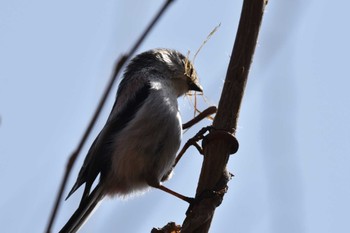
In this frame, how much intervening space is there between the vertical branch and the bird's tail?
3.29 feet

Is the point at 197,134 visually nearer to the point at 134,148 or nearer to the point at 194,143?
the point at 194,143

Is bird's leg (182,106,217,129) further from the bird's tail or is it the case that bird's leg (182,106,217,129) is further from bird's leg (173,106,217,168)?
the bird's tail

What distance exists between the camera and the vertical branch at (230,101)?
8.18 ft

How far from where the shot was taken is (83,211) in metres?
3.46

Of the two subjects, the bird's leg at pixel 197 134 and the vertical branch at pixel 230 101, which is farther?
the bird's leg at pixel 197 134

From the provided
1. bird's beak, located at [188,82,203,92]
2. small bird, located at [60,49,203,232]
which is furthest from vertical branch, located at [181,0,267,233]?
bird's beak, located at [188,82,203,92]

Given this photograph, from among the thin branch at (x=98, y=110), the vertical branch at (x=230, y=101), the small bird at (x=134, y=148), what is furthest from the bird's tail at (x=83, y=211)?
the thin branch at (x=98, y=110)

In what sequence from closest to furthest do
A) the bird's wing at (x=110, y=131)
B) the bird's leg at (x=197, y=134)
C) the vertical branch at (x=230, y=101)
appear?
the vertical branch at (x=230, y=101), the bird's leg at (x=197, y=134), the bird's wing at (x=110, y=131)

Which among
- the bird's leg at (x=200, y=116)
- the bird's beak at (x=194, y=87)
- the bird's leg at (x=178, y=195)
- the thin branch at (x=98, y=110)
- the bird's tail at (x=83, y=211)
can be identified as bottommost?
the thin branch at (x=98, y=110)

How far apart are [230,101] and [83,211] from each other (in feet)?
4.39

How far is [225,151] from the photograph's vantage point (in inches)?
101

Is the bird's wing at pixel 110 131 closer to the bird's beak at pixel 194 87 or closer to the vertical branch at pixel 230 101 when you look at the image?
the bird's beak at pixel 194 87

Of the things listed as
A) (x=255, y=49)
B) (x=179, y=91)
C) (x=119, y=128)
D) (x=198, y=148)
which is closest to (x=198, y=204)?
(x=255, y=49)

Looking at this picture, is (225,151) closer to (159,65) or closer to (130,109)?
(130,109)
